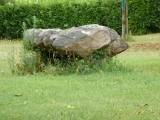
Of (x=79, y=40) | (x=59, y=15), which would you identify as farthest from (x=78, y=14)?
(x=79, y=40)

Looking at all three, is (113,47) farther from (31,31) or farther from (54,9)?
(54,9)

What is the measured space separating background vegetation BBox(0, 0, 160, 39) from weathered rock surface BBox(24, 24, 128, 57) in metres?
14.1

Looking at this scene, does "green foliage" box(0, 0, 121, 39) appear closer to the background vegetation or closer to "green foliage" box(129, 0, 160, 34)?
the background vegetation

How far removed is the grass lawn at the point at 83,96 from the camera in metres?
7.36

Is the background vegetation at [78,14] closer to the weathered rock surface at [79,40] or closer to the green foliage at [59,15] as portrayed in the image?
the green foliage at [59,15]

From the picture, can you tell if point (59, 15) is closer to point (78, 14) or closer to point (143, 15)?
point (78, 14)

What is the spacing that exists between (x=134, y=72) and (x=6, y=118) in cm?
563

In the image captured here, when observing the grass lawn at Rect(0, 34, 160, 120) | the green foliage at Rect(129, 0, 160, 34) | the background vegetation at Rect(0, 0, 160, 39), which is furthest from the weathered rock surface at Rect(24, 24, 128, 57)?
the background vegetation at Rect(0, 0, 160, 39)

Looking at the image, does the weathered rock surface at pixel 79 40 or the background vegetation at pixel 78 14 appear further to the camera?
the background vegetation at pixel 78 14

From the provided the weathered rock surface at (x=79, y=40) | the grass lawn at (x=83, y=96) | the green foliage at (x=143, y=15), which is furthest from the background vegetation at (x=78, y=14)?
the weathered rock surface at (x=79, y=40)

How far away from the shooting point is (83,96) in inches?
348

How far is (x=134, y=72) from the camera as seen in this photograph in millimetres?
12211

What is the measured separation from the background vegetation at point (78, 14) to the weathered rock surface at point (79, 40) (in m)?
14.1

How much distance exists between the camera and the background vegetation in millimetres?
26550
